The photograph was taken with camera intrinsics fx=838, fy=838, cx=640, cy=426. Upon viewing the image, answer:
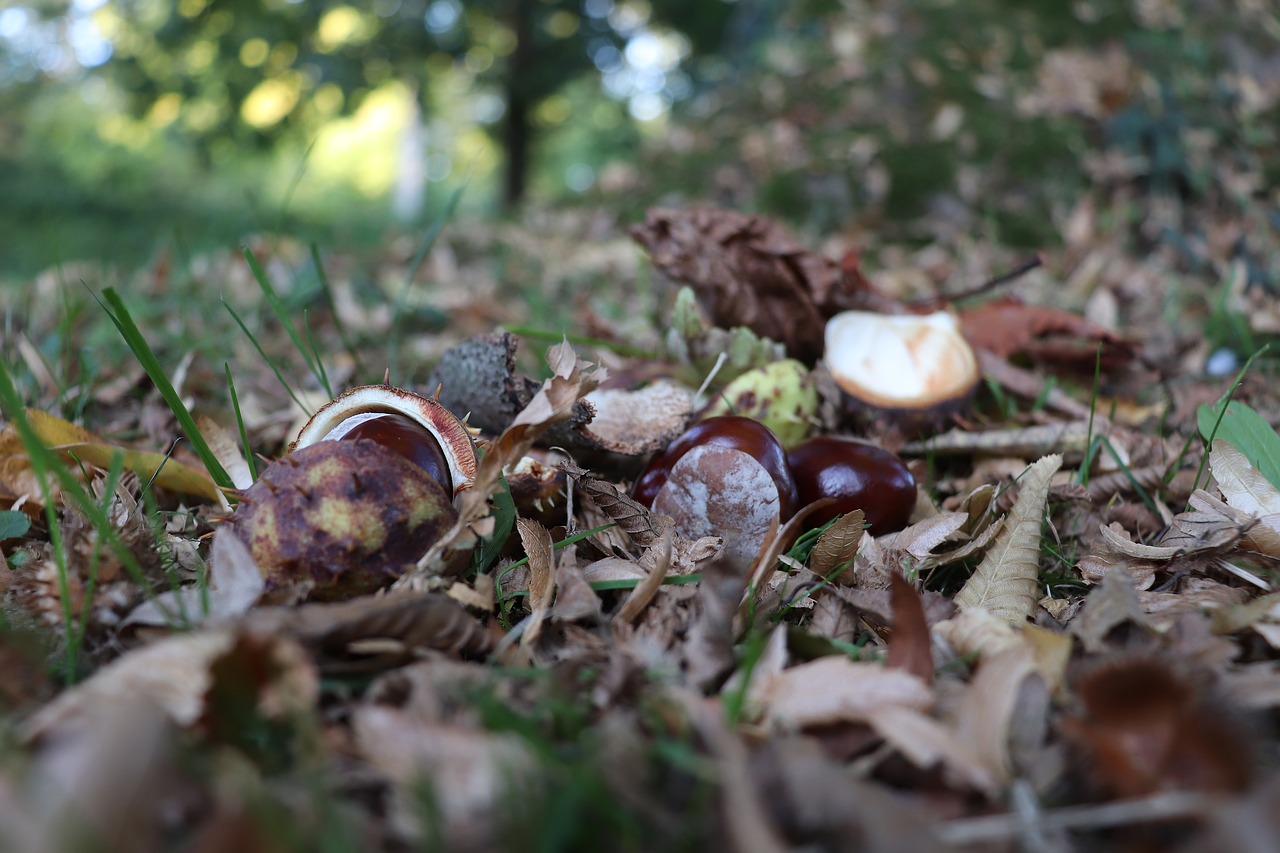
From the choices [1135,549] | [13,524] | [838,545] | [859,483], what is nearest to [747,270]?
[859,483]

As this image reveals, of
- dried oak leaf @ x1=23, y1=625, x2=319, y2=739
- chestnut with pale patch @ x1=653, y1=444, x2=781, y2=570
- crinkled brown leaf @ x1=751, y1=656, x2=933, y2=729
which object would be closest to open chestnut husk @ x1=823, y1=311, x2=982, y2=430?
chestnut with pale patch @ x1=653, y1=444, x2=781, y2=570

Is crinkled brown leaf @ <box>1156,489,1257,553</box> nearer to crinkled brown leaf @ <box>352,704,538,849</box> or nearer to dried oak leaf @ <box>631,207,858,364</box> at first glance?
dried oak leaf @ <box>631,207,858,364</box>

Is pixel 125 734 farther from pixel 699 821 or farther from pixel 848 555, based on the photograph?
pixel 848 555

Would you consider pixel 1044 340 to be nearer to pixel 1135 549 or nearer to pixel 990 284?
pixel 990 284

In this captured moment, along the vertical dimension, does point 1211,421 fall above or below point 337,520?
below

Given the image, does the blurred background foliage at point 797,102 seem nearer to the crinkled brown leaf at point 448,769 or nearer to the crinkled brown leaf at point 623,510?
the crinkled brown leaf at point 623,510
